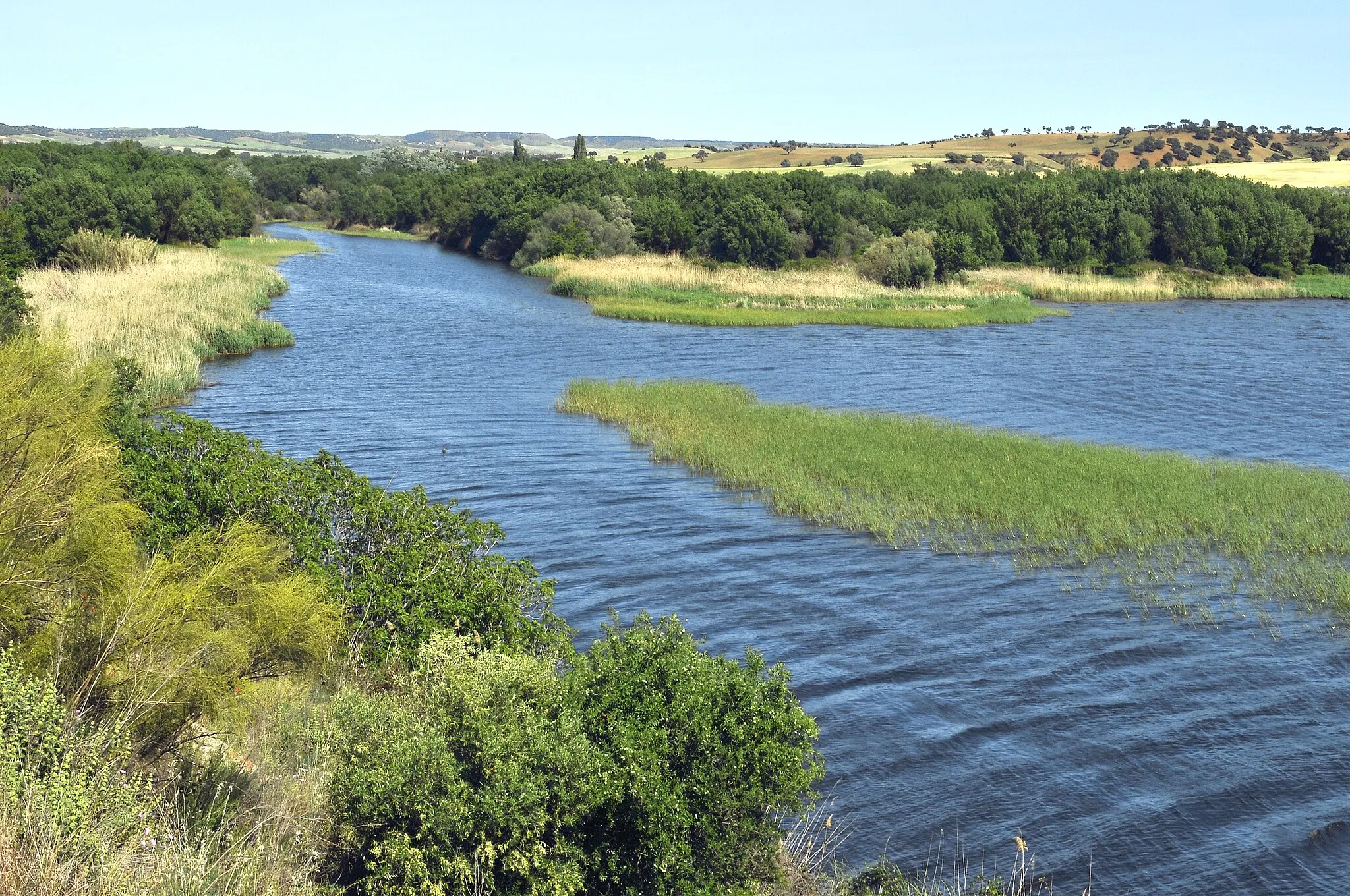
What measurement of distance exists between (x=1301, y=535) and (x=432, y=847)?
63.8 ft

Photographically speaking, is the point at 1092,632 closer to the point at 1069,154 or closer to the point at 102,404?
the point at 102,404

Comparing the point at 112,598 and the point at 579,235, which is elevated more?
the point at 579,235

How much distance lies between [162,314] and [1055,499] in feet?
106

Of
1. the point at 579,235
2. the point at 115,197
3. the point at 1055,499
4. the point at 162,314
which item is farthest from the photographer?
the point at 579,235

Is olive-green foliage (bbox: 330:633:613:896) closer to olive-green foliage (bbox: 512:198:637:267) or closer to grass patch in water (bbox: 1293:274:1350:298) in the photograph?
olive-green foliage (bbox: 512:198:637:267)

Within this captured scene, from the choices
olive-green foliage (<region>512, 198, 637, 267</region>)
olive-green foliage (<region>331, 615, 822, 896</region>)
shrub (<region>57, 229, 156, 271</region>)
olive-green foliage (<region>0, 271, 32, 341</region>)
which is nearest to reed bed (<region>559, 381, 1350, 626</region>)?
olive-green foliage (<region>331, 615, 822, 896</region>)

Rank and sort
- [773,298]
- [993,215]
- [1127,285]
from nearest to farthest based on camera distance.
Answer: [773,298], [1127,285], [993,215]

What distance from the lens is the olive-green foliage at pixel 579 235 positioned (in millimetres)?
86062

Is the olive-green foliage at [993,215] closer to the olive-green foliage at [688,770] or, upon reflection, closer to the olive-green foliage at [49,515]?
the olive-green foliage at [688,770]

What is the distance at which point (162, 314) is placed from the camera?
4300 centimetres

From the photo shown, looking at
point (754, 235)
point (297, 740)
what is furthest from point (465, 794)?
point (754, 235)

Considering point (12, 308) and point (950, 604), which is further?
point (12, 308)

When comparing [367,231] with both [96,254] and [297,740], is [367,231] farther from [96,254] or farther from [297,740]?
[297,740]

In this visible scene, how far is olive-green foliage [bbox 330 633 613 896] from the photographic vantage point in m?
8.98
